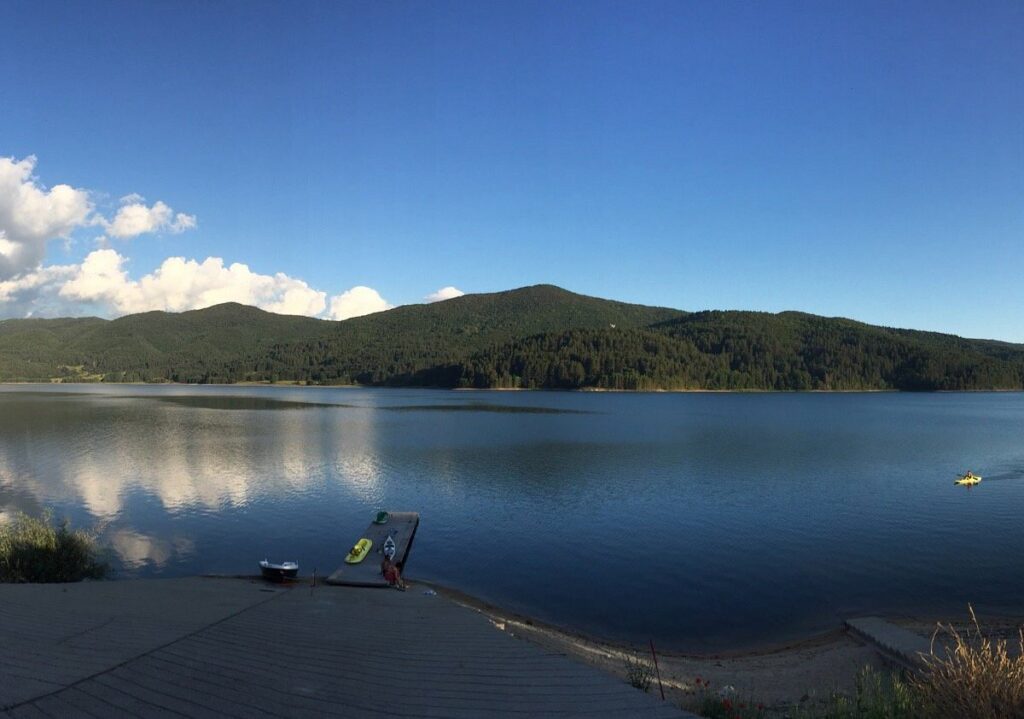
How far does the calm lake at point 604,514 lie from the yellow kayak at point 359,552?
127 cm

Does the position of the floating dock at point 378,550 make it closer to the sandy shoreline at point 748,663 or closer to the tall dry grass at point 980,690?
the sandy shoreline at point 748,663

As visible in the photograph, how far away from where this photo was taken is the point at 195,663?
838cm

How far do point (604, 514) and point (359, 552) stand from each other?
13.5 metres

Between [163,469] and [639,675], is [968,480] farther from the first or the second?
[163,469]

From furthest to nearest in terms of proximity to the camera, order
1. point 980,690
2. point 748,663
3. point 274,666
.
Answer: point 748,663, point 274,666, point 980,690

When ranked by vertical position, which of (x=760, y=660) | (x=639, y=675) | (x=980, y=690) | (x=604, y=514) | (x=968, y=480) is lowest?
(x=760, y=660)

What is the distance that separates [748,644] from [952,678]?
1047cm

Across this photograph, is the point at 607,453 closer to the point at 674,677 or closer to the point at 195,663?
the point at 674,677

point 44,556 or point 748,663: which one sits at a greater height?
point 44,556

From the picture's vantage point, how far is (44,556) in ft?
59.8

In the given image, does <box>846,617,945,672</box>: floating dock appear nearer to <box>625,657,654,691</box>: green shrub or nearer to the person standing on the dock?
<box>625,657,654,691</box>: green shrub

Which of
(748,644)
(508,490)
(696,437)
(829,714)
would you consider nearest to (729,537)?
A: (748,644)

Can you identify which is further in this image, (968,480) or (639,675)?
(968,480)

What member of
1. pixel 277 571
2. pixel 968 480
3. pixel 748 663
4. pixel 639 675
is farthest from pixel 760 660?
pixel 968 480
